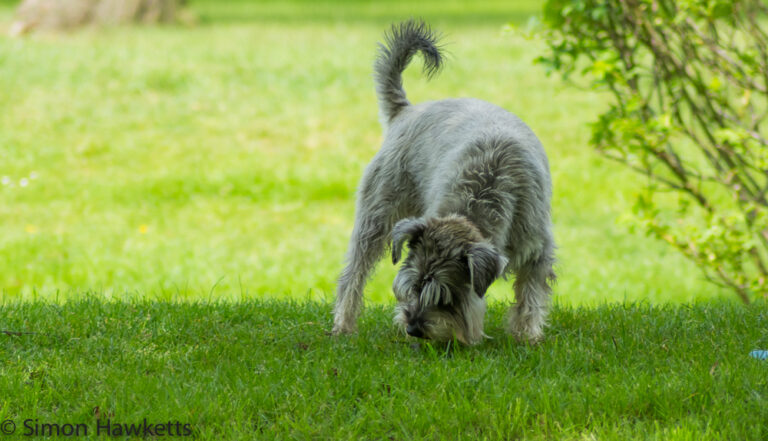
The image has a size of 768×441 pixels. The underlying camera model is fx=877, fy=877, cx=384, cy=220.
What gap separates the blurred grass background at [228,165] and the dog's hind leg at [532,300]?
161 centimetres

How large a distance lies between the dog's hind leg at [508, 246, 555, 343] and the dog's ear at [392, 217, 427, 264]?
93cm

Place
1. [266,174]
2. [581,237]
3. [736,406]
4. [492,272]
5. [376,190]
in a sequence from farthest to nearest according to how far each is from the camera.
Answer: [266,174] < [581,237] < [376,190] < [492,272] < [736,406]

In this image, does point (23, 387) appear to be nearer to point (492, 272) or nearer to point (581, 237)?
point (492, 272)

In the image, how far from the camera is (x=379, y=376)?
491cm

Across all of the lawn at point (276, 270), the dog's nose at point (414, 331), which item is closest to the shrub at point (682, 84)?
the lawn at point (276, 270)

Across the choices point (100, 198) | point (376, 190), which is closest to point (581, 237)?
point (376, 190)

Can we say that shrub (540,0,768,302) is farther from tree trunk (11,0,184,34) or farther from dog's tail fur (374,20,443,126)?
tree trunk (11,0,184,34)

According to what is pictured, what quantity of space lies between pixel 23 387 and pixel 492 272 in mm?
2645

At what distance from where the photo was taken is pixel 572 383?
188 inches

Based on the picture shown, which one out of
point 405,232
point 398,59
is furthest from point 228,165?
point 405,232

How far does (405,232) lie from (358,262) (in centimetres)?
115

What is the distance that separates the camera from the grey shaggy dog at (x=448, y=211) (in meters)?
5.17

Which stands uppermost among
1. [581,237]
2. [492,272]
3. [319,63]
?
[492,272]

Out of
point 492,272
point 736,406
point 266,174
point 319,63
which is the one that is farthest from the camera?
point 319,63
